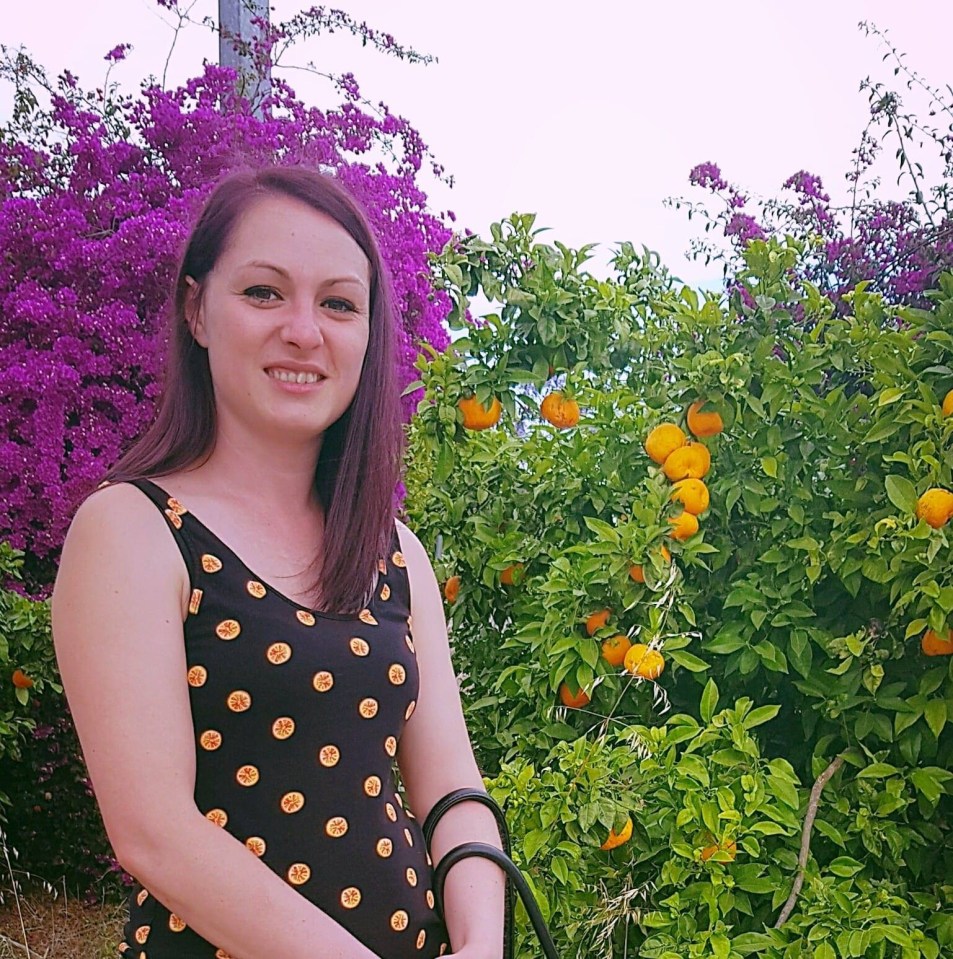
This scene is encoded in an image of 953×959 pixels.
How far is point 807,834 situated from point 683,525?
18.1 inches

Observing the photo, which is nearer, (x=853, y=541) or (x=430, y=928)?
(x=430, y=928)

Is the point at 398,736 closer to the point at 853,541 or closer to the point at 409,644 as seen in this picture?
the point at 409,644

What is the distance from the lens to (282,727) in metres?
0.98

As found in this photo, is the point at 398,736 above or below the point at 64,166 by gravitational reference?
below

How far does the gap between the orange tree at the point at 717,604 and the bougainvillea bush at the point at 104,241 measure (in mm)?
1095

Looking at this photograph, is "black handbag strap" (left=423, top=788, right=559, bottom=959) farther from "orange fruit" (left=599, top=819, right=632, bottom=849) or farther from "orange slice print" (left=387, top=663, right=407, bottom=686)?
"orange fruit" (left=599, top=819, right=632, bottom=849)

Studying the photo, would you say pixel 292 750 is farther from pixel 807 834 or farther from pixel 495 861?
pixel 807 834

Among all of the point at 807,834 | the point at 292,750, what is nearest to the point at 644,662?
the point at 807,834

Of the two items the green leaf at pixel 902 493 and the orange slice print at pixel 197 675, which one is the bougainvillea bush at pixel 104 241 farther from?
the orange slice print at pixel 197 675

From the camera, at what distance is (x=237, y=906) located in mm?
877

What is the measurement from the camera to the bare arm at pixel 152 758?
2.87ft

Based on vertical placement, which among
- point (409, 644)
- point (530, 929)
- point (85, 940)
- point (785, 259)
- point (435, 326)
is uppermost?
point (435, 326)

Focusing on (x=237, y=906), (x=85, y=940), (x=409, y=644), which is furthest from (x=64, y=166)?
(x=237, y=906)

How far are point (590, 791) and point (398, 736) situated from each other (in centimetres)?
38
